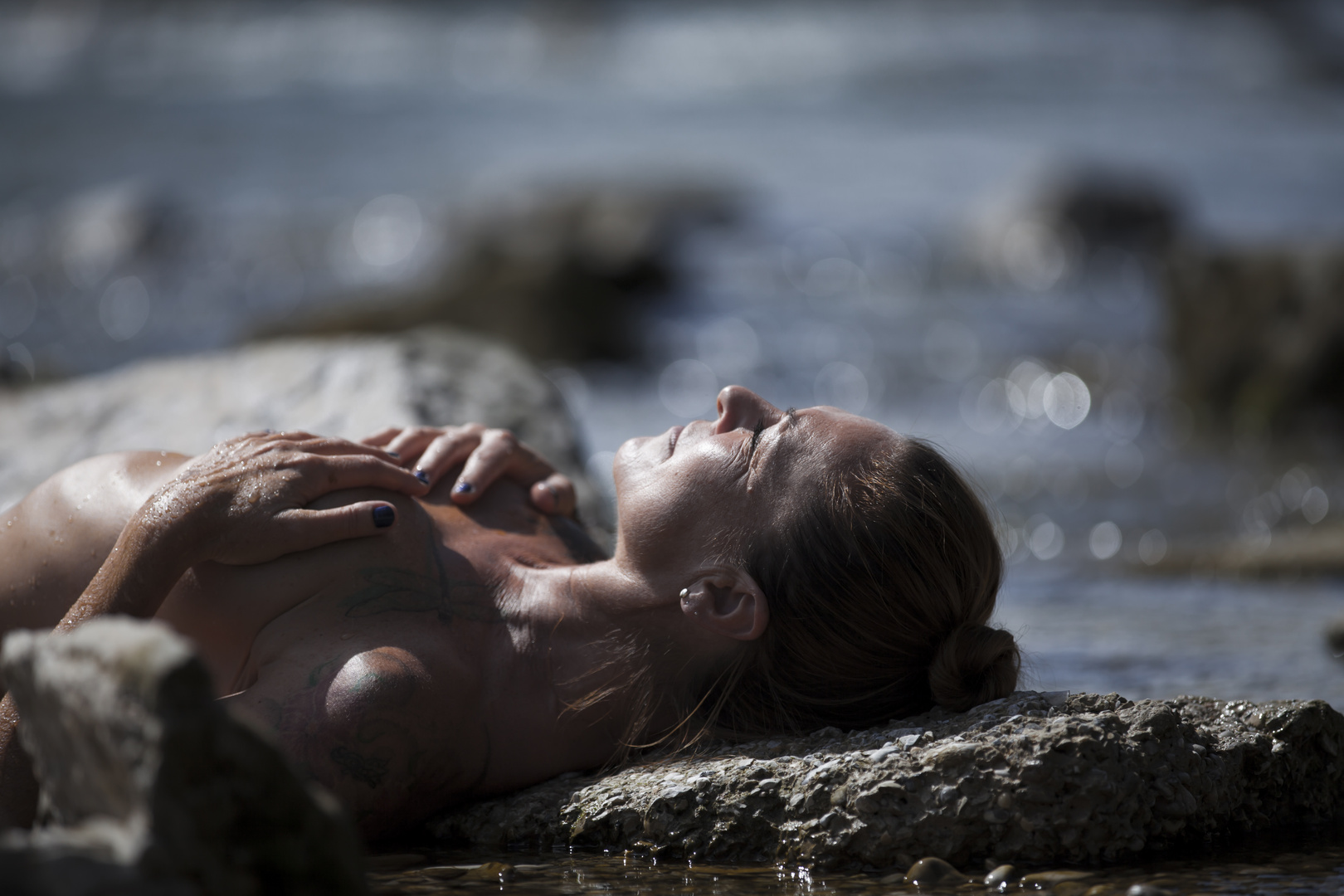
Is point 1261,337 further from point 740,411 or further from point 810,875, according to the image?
point 810,875

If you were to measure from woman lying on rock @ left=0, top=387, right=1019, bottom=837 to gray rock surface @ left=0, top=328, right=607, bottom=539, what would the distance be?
123cm

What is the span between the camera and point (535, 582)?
9.57ft

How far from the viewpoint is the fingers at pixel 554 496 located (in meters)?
3.31

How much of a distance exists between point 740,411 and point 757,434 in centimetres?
8

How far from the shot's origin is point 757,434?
2.82 metres

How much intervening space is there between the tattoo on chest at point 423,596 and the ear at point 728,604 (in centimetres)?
45

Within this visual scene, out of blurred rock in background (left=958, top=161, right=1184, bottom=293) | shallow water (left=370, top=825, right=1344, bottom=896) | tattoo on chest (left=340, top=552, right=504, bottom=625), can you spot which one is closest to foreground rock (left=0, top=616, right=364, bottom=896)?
shallow water (left=370, top=825, right=1344, bottom=896)

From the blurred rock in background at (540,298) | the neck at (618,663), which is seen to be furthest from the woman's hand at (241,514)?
the blurred rock in background at (540,298)

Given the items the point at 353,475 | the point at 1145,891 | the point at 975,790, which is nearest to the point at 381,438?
the point at 353,475

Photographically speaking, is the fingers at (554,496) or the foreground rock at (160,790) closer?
the foreground rock at (160,790)

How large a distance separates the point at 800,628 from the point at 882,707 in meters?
0.28

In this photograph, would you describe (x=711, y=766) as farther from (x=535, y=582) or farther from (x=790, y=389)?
(x=790, y=389)

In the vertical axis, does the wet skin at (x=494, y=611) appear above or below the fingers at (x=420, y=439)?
below

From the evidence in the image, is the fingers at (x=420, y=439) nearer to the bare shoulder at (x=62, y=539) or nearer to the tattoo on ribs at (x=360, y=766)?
the bare shoulder at (x=62, y=539)
